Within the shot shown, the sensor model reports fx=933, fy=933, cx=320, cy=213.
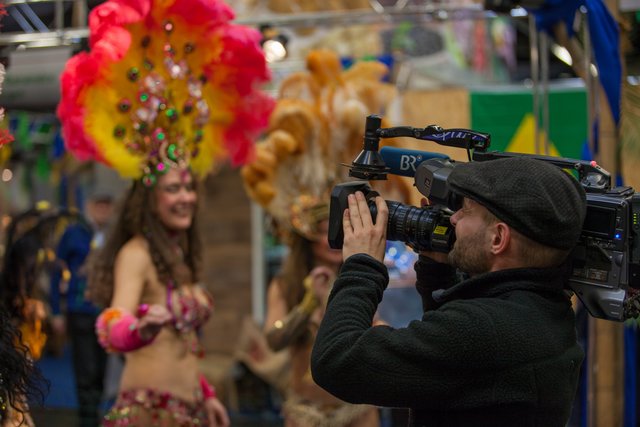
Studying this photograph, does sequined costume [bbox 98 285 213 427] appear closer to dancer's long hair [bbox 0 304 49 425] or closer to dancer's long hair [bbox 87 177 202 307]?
dancer's long hair [bbox 87 177 202 307]

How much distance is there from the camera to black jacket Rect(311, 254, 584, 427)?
1965mm

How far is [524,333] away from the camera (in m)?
1.99

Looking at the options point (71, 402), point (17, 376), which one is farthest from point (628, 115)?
point (71, 402)

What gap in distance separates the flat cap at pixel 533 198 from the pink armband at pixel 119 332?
1.79 meters

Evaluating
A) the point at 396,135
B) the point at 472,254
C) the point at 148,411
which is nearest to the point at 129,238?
the point at 148,411

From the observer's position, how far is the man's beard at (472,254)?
2.09m

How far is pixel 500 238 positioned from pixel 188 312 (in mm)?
2082

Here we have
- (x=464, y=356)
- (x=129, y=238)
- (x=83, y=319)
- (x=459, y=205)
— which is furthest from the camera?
(x=83, y=319)

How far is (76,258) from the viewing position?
7098 millimetres

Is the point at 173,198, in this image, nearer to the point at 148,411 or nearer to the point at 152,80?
the point at 152,80

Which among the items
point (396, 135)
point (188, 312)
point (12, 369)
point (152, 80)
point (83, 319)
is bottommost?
point (83, 319)

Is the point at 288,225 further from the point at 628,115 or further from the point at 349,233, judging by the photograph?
the point at 349,233

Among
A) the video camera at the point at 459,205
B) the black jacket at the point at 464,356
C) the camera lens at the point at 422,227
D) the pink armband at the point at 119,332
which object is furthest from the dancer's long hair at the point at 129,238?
the black jacket at the point at 464,356

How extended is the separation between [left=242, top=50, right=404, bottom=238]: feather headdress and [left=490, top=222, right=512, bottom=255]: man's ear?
244 cm
